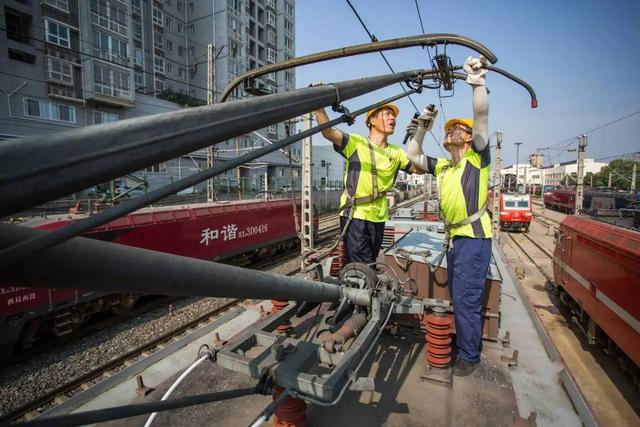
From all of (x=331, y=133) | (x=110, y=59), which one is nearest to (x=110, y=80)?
(x=110, y=59)

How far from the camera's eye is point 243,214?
502 inches

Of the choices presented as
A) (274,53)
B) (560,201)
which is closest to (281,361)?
(560,201)

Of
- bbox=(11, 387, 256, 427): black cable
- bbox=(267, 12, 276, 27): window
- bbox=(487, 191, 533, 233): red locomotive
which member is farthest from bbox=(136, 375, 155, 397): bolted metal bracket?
bbox=(267, 12, 276, 27): window

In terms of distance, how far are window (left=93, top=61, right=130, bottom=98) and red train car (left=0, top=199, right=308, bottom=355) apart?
79.1 feet

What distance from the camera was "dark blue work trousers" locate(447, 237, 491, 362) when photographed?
3773 mm

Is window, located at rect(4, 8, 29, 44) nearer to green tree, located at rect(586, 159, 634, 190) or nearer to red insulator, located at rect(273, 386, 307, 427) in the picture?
red insulator, located at rect(273, 386, 307, 427)

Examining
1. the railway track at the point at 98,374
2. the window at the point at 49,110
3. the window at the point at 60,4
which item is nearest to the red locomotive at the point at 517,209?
the railway track at the point at 98,374

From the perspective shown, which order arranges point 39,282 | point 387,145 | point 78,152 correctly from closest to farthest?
point 78,152 < point 39,282 < point 387,145

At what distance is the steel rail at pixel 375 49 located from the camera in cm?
312

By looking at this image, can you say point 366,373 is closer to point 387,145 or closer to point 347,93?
point 387,145

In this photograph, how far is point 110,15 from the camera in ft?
99.4

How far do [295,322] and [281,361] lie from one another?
2.31 meters

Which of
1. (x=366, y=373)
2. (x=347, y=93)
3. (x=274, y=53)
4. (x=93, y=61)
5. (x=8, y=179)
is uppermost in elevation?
(x=274, y=53)

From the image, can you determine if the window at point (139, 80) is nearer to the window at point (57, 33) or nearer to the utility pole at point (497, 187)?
the window at point (57, 33)
